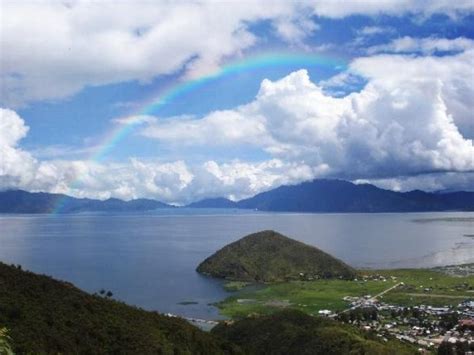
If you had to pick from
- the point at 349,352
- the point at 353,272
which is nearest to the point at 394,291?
the point at 353,272

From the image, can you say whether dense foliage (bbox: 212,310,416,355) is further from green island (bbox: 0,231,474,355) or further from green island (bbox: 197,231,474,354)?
green island (bbox: 197,231,474,354)

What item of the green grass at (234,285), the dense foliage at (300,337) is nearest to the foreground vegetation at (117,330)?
the dense foliage at (300,337)

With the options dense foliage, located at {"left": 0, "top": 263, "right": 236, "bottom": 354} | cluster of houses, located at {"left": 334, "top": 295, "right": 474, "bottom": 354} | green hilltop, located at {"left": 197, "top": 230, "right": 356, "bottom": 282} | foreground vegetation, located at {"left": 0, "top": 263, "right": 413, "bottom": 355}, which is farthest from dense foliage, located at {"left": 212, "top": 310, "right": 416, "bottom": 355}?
green hilltop, located at {"left": 197, "top": 230, "right": 356, "bottom": 282}

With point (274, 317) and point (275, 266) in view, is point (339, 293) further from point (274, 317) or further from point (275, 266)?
point (274, 317)

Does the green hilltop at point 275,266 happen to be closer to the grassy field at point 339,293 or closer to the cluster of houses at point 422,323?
the grassy field at point 339,293

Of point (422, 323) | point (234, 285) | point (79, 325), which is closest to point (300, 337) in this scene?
point (79, 325)
